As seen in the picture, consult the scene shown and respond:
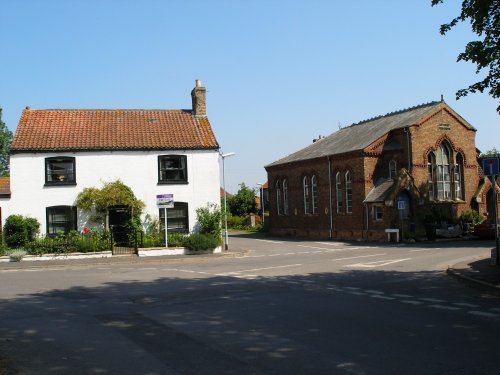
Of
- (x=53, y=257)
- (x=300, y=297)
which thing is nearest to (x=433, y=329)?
(x=300, y=297)

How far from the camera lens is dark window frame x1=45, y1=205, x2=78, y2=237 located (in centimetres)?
2916

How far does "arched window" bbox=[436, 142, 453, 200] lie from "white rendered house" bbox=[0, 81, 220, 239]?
17.0 metres

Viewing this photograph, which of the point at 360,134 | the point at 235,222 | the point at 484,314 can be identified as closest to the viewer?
the point at 484,314

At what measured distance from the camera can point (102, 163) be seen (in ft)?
98.7

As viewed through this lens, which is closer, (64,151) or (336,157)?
(64,151)

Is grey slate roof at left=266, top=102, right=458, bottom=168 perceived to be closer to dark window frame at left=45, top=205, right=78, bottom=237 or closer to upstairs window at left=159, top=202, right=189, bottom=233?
upstairs window at left=159, top=202, right=189, bottom=233

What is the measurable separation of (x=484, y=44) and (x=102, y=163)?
71.4 ft

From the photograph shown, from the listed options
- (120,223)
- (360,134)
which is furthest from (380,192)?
(120,223)

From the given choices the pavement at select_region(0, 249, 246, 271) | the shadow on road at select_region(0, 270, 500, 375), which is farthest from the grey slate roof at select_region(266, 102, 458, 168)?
the shadow on road at select_region(0, 270, 500, 375)

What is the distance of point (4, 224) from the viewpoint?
2791cm

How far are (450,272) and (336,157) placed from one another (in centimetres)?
2384

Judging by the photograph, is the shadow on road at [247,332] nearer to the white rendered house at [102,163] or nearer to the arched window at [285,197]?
the white rendered house at [102,163]

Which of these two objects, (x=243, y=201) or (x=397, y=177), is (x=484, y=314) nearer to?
(x=397, y=177)

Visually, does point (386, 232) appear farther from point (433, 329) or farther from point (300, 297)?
point (433, 329)
